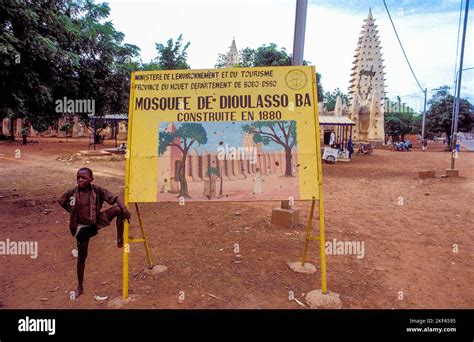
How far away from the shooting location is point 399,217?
834 cm

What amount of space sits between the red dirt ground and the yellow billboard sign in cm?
129

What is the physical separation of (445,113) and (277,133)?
4715 centimetres

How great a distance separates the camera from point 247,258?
551 cm

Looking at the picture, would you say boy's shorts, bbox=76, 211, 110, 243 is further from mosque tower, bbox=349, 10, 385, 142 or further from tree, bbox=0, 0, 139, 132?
mosque tower, bbox=349, 10, 385, 142

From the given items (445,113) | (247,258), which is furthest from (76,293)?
(445,113)

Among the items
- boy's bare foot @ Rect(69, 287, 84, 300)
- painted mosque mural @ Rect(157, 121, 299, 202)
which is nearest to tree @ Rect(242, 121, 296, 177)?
painted mosque mural @ Rect(157, 121, 299, 202)

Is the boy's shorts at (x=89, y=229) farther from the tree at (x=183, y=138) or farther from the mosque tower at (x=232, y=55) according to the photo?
the mosque tower at (x=232, y=55)

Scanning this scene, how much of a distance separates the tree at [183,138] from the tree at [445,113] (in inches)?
1760

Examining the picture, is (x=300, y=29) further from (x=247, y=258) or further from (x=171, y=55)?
(x=171, y=55)

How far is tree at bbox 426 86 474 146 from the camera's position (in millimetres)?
42406

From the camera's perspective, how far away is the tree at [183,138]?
4.20 meters
